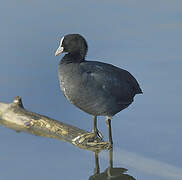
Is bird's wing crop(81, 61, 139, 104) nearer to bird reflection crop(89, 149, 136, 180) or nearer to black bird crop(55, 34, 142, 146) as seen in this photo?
black bird crop(55, 34, 142, 146)

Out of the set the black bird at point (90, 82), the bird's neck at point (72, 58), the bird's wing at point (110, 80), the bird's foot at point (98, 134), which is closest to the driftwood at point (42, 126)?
the bird's foot at point (98, 134)

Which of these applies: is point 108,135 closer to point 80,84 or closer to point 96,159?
point 96,159

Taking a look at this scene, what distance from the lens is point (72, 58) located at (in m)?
10.6

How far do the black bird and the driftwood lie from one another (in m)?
0.63

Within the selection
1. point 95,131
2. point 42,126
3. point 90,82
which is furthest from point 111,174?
point 42,126

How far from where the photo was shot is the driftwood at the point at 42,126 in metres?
11.2

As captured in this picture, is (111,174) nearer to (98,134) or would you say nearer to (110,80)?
(98,134)

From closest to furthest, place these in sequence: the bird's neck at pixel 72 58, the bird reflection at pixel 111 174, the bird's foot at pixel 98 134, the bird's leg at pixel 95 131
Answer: the bird reflection at pixel 111 174, the bird's neck at pixel 72 58, the bird's leg at pixel 95 131, the bird's foot at pixel 98 134

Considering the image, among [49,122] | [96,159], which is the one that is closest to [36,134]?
[49,122]

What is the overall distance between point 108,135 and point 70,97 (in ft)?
3.43

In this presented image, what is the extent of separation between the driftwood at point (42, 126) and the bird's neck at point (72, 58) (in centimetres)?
134

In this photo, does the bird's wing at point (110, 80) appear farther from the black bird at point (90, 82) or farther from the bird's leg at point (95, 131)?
the bird's leg at point (95, 131)

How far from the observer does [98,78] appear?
34.2ft

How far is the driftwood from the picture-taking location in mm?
11242
